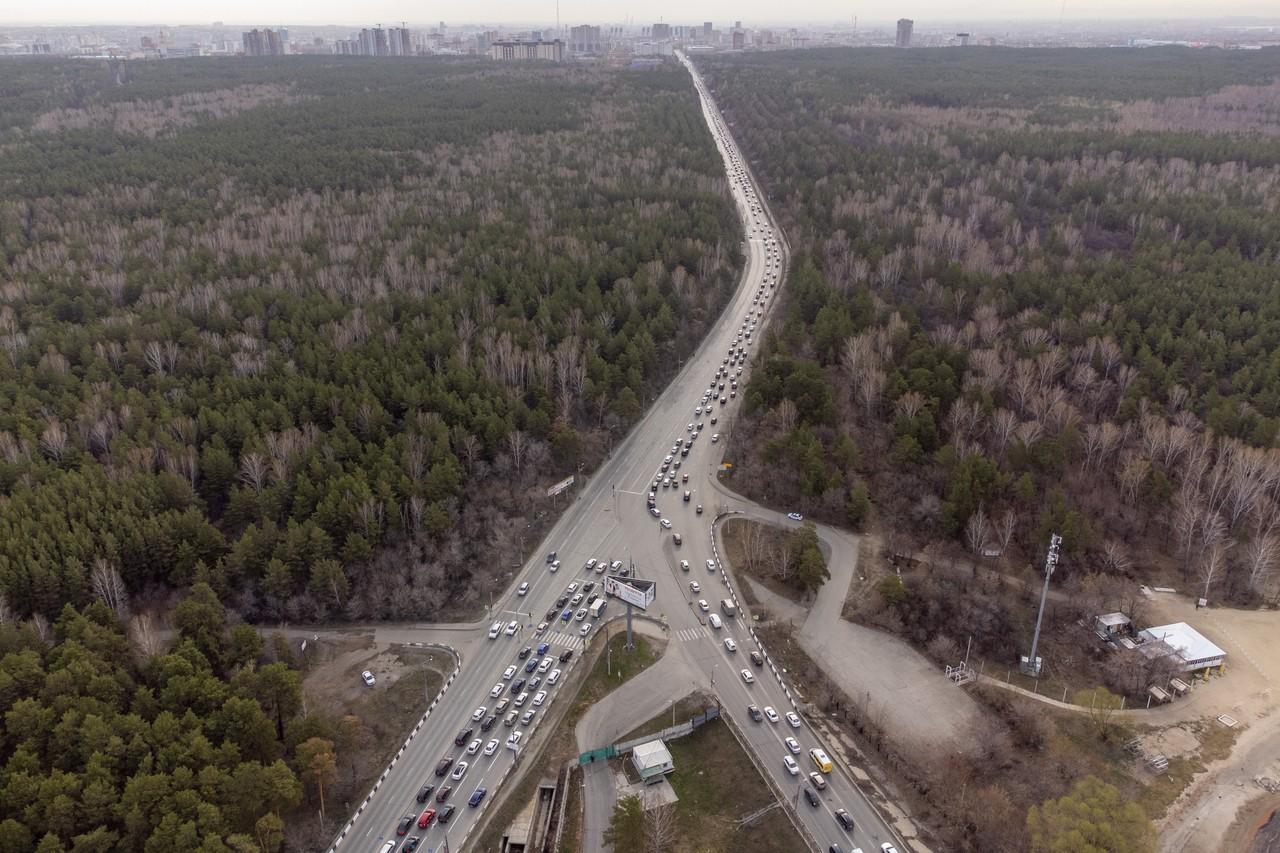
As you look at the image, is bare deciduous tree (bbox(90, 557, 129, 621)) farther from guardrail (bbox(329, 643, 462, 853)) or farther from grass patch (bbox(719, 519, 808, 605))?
grass patch (bbox(719, 519, 808, 605))

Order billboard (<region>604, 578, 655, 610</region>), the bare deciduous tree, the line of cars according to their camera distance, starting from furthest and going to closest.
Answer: the bare deciduous tree
billboard (<region>604, 578, 655, 610</region>)
the line of cars

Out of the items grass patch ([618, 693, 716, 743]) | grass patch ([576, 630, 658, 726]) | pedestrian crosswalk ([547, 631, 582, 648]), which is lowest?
grass patch ([618, 693, 716, 743])

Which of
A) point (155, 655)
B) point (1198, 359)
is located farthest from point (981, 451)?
point (155, 655)

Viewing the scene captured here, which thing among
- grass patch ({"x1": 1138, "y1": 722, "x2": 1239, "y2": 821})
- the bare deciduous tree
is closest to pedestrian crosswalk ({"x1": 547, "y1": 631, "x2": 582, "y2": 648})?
the bare deciduous tree

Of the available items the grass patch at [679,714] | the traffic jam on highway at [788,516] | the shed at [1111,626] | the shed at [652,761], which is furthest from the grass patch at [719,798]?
the shed at [1111,626]

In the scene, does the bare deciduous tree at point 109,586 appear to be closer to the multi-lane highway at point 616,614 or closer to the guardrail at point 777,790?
the multi-lane highway at point 616,614

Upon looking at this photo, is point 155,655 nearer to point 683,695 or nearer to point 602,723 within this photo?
point 602,723
